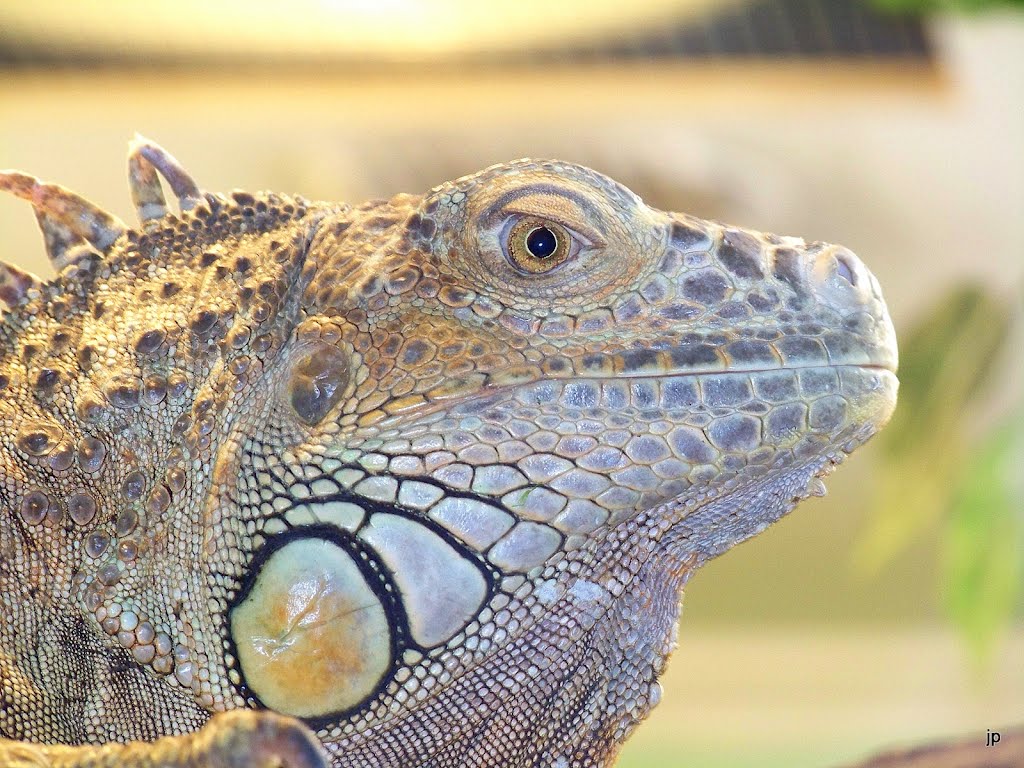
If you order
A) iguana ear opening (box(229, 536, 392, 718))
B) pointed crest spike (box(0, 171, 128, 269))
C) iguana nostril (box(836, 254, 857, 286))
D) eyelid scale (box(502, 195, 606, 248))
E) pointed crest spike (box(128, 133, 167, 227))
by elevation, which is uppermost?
pointed crest spike (box(128, 133, 167, 227))

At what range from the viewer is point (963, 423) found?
8.60 meters

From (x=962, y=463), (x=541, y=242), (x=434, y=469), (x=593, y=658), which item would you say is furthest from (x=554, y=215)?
(x=962, y=463)

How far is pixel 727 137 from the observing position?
27.4 feet

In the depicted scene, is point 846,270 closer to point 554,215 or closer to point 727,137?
point 554,215

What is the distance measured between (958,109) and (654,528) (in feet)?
24.9

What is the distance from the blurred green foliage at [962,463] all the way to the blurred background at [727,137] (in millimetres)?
21

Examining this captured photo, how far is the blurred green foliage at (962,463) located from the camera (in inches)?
269

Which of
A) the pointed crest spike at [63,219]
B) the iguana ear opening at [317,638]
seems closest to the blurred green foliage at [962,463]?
the iguana ear opening at [317,638]

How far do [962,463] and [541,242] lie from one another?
716cm

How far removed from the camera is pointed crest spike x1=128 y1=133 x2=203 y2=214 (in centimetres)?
207

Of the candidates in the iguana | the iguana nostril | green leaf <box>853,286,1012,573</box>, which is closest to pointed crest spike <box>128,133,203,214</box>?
the iguana

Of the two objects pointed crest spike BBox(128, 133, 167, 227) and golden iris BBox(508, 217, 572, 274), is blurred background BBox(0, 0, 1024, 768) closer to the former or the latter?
pointed crest spike BBox(128, 133, 167, 227)

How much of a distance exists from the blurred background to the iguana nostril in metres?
5.65

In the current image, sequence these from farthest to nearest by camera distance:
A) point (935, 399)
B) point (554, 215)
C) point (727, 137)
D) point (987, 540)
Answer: point (727, 137), point (935, 399), point (987, 540), point (554, 215)
